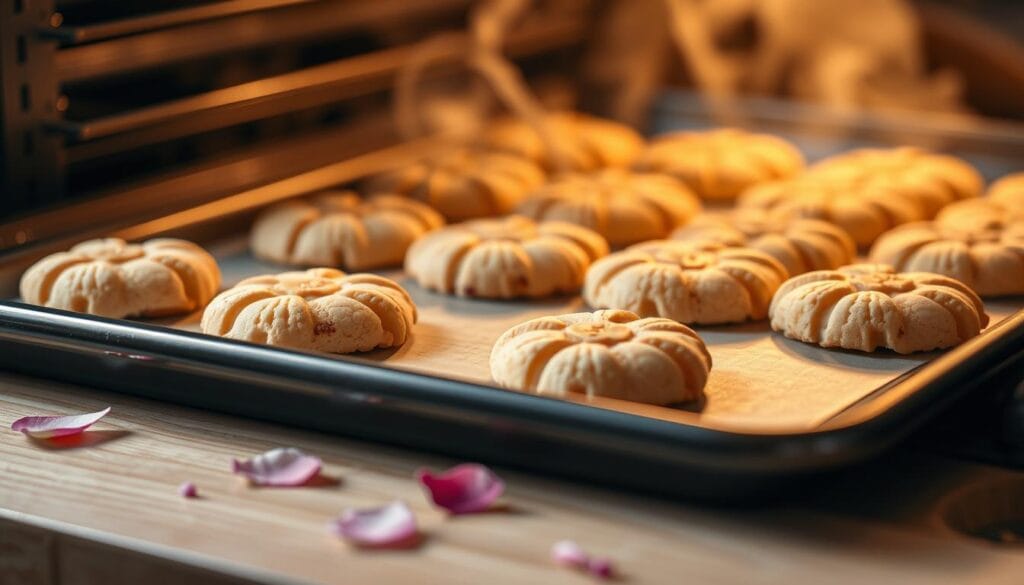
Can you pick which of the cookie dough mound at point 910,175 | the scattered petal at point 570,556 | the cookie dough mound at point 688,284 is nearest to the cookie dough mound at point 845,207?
the cookie dough mound at point 910,175

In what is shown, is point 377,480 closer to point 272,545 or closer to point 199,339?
point 272,545

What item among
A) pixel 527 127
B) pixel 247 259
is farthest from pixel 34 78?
→ pixel 527 127

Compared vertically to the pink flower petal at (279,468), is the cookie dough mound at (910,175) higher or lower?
higher

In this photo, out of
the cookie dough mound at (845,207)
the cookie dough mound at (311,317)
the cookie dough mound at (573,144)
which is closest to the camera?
the cookie dough mound at (311,317)

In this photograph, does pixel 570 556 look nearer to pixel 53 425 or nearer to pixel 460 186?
pixel 53 425

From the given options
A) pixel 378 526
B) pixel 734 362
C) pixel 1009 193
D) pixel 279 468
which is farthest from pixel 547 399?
pixel 1009 193

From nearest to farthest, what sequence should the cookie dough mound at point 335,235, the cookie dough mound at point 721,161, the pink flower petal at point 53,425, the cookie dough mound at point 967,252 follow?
the pink flower petal at point 53,425 → the cookie dough mound at point 967,252 → the cookie dough mound at point 335,235 → the cookie dough mound at point 721,161

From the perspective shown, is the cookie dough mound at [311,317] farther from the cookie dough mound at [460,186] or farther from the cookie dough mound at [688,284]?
the cookie dough mound at [460,186]
